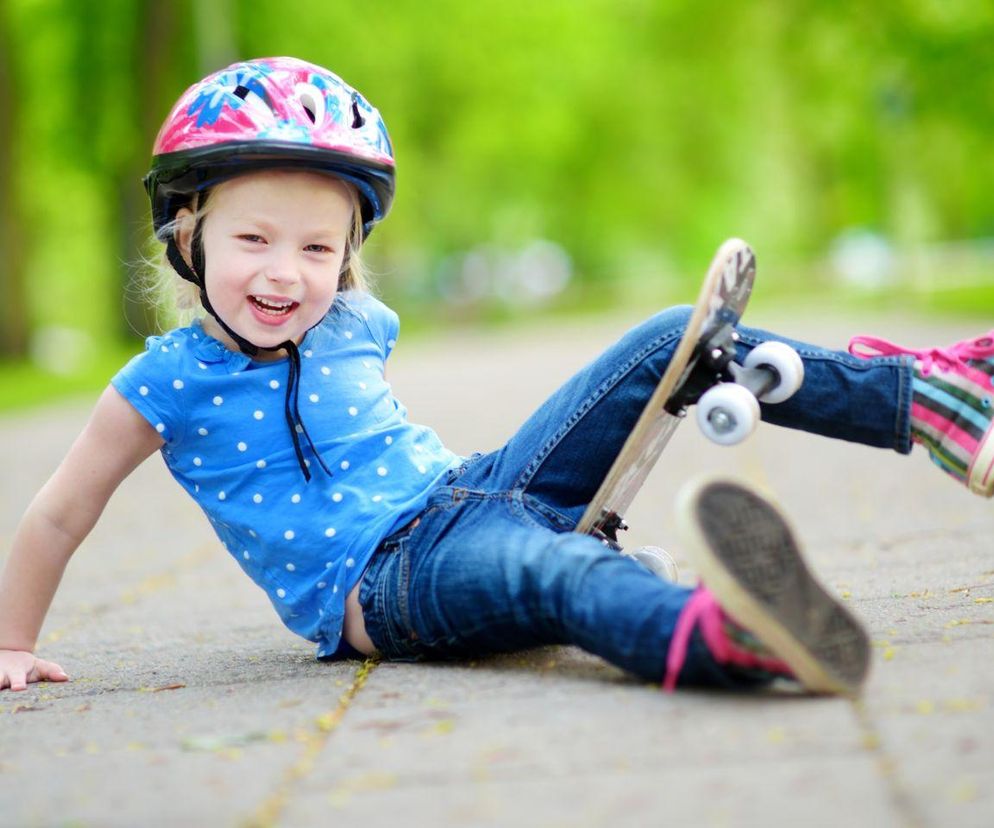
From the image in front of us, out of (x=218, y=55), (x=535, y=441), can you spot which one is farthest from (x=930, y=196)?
(x=535, y=441)

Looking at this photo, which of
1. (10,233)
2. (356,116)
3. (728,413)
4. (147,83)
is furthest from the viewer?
(147,83)

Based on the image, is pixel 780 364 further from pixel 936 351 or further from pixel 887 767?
pixel 887 767

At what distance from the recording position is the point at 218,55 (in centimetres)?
2392

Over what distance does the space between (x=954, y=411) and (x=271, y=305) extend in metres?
1.49

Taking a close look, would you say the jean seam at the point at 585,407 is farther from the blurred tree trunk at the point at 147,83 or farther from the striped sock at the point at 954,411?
the blurred tree trunk at the point at 147,83

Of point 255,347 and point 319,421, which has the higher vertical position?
point 255,347

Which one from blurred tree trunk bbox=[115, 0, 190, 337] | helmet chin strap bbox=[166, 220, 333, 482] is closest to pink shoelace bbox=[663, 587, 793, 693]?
helmet chin strap bbox=[166, 220, 333, 482]

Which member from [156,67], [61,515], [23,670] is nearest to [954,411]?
[61,515]

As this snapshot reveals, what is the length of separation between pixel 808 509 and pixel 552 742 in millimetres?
3696

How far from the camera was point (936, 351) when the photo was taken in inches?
128

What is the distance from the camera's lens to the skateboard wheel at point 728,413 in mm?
2998

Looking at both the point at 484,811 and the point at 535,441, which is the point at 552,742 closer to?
the point at 484,811

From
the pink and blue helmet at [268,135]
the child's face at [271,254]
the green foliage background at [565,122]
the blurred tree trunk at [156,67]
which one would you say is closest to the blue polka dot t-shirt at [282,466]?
the child's face at [271,254]

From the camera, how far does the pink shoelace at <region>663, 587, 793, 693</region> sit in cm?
245
